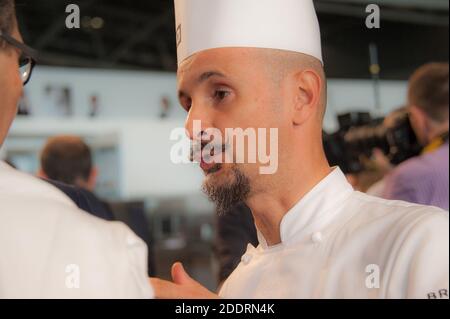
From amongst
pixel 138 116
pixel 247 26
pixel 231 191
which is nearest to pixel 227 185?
pixel 231 191

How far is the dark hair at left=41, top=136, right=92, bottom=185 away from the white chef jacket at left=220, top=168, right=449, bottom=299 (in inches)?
13.4

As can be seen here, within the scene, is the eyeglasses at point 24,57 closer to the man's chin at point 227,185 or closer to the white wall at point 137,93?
the white wall at point 137,93

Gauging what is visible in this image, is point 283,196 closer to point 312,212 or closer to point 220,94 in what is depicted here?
point 312,212

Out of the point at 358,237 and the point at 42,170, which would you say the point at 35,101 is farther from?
the point at 358,237

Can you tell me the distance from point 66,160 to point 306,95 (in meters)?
0.45

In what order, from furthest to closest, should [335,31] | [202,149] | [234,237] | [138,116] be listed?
[138,116]
[234,237]
[335,31]
[202,149]

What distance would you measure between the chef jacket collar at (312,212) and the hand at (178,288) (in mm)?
160

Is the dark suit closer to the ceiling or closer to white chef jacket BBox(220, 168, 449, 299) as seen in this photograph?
white chef jacket BBox(220, 168, 449, 299)

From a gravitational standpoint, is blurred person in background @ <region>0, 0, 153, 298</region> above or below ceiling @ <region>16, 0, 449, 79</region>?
below

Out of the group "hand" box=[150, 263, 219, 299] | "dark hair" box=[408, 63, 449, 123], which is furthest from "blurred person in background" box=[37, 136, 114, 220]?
"dark hair" box=[408, 63, 449, 123]

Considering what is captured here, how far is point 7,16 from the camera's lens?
2.68 ft

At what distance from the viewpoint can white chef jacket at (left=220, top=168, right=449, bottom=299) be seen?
2.68ft
